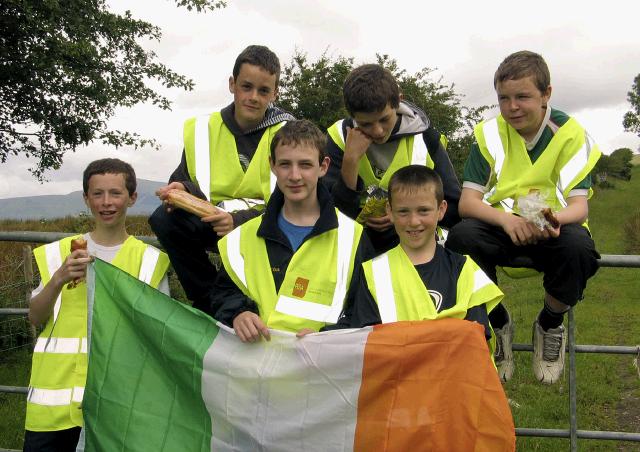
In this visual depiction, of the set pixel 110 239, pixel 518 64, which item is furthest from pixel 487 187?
pixel 110 239

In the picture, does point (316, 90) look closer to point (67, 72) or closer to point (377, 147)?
point (67, 72)

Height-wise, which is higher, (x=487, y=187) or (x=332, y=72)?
(x=332, y=72)

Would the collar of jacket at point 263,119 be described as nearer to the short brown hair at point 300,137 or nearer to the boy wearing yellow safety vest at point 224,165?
the boy wearing yellow safety vest at point 224,165

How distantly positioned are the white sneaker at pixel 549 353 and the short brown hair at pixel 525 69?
131 cm

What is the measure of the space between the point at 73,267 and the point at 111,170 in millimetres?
625

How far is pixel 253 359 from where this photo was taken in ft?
10.8

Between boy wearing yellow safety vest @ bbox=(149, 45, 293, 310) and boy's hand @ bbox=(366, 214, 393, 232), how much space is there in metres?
0.63

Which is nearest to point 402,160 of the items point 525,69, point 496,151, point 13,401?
point 496,151

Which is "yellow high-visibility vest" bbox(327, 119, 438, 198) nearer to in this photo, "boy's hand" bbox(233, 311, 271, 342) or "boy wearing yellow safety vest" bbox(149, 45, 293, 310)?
"boy wearing yellow safety vest" bbox(149, 45, 293, 310)

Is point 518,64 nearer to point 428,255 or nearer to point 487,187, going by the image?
point 487,187

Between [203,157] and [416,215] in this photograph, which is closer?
[416,215]

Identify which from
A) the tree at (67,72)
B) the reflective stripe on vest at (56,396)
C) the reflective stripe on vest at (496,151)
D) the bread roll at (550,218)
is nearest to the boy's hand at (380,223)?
the reflective stripe on vest at (496,151)

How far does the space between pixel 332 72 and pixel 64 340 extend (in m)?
22.4

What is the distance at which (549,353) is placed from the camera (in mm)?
4047
